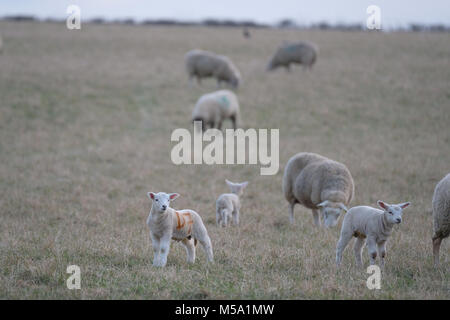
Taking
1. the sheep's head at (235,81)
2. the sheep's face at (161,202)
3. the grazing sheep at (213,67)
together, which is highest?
the grazing sheep at (213,67)

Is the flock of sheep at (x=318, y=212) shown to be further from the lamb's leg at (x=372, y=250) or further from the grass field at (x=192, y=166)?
the grass field at (x=192, y=166)

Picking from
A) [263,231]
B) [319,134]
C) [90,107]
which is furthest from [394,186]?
[90,107]

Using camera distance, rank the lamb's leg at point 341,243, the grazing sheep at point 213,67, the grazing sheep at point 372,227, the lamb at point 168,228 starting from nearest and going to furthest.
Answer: the grazing sheep at point 372,227
the lamb at point 168,228
the lamb's leg at point 341,243
the grazing sheep at point 213,67

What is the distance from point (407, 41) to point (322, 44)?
552 cm

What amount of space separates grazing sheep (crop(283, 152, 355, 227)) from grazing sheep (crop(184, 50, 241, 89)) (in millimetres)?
14441

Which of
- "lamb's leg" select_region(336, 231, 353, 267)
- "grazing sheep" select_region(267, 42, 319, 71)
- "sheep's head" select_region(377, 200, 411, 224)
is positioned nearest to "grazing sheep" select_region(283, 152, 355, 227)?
"lamb's leg" select_region(336, 231, 353, 267)

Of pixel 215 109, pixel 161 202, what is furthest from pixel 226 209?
pixel 215 109

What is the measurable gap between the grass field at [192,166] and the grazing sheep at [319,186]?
0.37 meters

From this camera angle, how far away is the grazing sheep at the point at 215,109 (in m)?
17.3

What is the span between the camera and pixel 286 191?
30.5 ft

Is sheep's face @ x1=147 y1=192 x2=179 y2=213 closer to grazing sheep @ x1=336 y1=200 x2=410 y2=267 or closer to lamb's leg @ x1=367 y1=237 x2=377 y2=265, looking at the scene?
grazing sheep @ x1=336 y1=200 x2=410 y2=267

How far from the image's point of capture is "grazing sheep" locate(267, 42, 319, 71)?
2656 centimetres

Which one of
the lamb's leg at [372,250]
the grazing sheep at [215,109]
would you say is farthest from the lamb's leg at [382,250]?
the grazing sheep at [215,109]

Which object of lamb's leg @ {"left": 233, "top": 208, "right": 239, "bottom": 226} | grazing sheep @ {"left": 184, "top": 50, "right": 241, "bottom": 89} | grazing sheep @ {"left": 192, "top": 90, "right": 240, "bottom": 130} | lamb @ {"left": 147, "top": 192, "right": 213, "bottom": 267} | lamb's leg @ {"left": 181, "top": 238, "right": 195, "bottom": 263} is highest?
grazing sheep @ {"left": 184, "top": 50, "right": 241, "bottom": 89}
